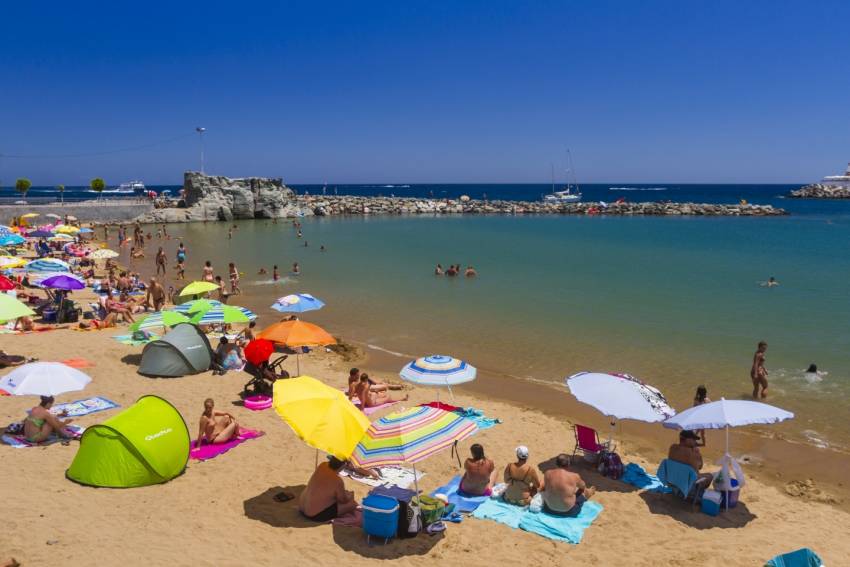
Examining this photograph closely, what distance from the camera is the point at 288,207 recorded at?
65625 millimetres

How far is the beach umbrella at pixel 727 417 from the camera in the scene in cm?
725

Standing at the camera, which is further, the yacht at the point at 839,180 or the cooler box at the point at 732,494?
the yacht at the point at 839,180

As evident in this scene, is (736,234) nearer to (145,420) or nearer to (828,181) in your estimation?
(145,420)

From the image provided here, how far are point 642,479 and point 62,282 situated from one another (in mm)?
15306

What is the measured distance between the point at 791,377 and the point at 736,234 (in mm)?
42856

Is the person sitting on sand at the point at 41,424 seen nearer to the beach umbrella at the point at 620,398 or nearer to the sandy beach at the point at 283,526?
the sandy beach at the point at 283,526

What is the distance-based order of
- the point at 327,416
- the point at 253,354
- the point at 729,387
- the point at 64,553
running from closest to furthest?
the point at 64,553 → the point at 327,416 → the point at 253,354 → the point at 729,387

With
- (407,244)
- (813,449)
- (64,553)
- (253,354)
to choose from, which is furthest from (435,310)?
(407,244)

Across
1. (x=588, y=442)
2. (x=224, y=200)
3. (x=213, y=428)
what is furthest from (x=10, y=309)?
(x=224, y=200)

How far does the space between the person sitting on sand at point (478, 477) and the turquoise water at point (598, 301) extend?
6381mm

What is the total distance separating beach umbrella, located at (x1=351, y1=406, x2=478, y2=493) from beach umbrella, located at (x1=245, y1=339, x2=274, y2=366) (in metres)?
5.17

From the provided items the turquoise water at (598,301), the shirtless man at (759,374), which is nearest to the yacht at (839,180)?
the turquoise water at (598,301)

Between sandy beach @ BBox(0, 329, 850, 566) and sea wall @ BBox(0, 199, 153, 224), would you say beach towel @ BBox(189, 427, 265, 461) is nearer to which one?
sandy beach @ BBox(0, 329, 850, 566)

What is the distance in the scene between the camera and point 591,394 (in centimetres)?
836
